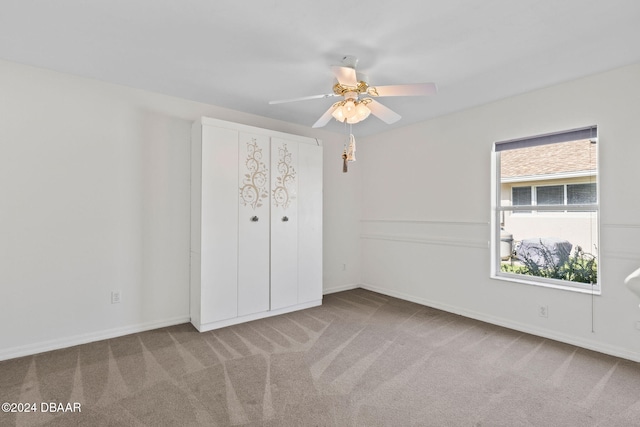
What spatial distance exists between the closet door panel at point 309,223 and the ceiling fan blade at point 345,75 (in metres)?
1.68

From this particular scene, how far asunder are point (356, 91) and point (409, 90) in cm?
40

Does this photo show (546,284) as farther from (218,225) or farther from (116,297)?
(116,297)

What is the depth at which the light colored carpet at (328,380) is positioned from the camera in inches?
71.5

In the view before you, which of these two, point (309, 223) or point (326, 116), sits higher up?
point (326, 116)

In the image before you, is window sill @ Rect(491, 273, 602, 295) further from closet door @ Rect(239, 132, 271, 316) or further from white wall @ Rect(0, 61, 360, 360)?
white wall @ Rect(0, 61, 360, 360)

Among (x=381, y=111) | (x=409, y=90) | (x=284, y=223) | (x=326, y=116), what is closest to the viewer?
(x=409, y=90)

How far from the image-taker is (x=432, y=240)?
397cm

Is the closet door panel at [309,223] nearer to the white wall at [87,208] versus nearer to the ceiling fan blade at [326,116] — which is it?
the ceiling fan blade at [326,116]

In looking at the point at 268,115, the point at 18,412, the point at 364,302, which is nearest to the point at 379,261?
the point at 364,302

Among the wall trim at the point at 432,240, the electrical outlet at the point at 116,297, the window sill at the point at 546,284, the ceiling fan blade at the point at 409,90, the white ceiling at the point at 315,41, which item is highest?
the white ceiling at the point at 315,41

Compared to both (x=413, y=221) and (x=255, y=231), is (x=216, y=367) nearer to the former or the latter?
(x=255, y=231)

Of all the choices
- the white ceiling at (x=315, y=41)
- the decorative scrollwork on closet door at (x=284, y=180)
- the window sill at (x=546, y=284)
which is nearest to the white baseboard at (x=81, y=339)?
the decorative scrollwork on closet door at (x=284, y=180)

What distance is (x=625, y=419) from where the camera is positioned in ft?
5.89

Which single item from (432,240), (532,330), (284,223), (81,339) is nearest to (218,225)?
(284,223)
